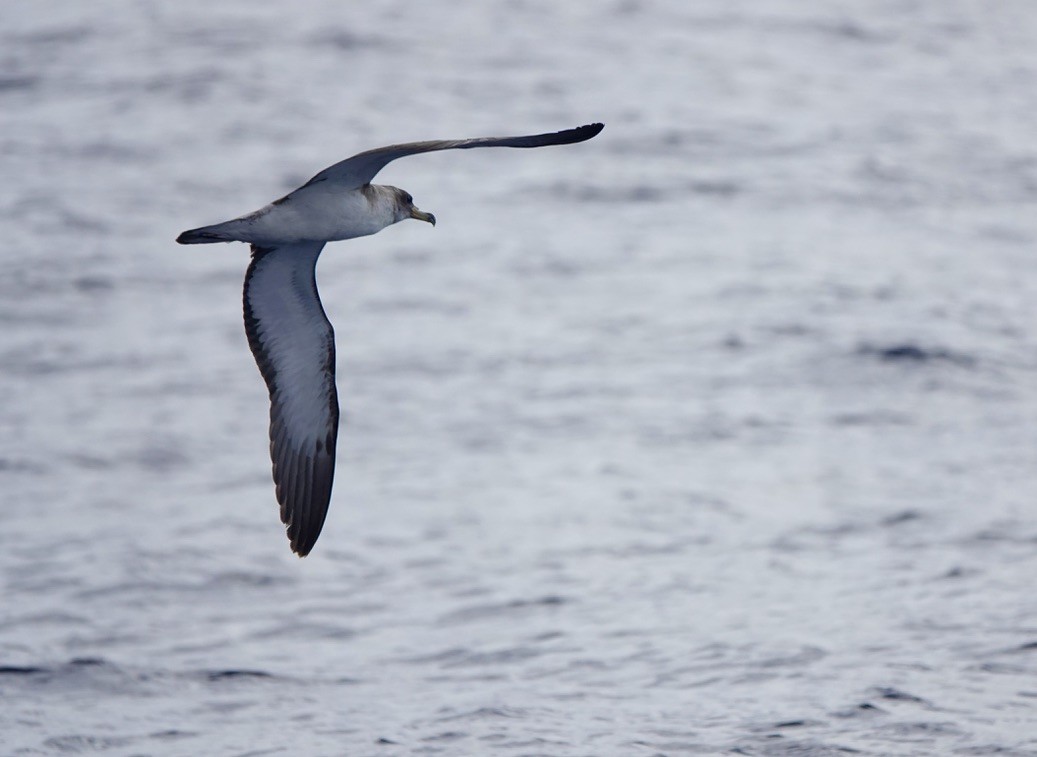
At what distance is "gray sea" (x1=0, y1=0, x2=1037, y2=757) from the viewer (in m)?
14.6

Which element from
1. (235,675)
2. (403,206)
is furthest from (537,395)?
(403,206)

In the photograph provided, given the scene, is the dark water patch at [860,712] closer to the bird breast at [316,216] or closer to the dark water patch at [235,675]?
the dark water patch at [235,675]

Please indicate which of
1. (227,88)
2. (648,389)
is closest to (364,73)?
(227,88)

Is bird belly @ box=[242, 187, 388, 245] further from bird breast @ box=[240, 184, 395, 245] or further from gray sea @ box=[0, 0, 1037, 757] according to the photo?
gray sea @ box=[0, 0, 1037, 757]

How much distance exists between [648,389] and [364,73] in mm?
13652

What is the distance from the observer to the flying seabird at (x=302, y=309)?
940 centimetres

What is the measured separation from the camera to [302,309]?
10625 mm

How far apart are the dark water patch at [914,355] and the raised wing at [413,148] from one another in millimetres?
12847

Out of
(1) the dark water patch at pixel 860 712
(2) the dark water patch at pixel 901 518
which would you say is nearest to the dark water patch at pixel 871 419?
(2) the dark water patch at pixel 901 518

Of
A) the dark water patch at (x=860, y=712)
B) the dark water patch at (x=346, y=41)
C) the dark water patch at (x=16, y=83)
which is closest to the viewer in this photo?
the dark water patch at (x=860, y=712)

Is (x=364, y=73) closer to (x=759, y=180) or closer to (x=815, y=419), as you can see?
(x=759, y=180)

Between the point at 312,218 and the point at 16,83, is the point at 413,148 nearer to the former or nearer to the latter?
the point at 312,218

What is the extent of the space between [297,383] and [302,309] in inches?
Answer: 24.7

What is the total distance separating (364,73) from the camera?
107 ft
